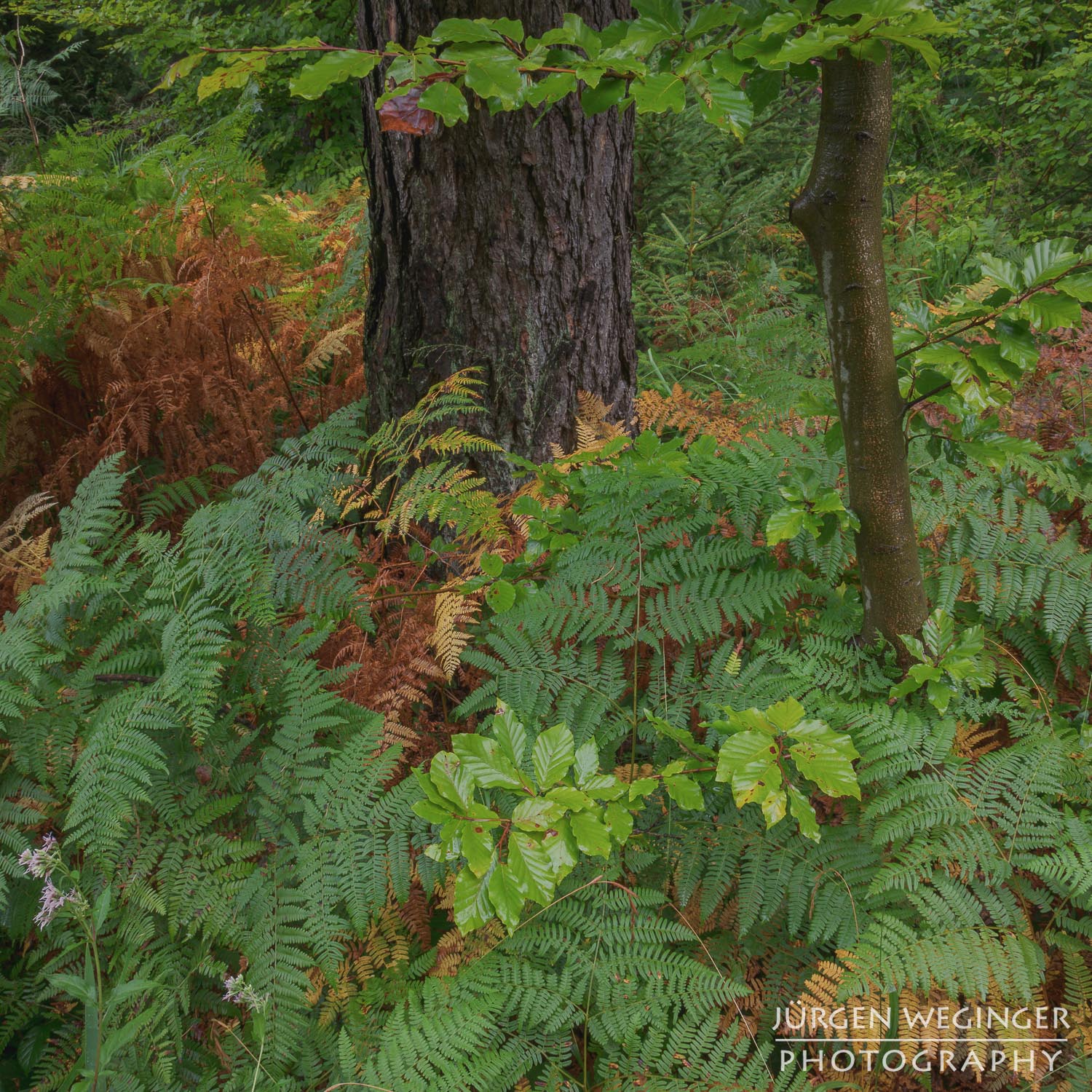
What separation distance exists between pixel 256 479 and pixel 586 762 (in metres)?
1.29

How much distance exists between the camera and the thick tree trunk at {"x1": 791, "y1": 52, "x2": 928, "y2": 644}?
116 centimetres

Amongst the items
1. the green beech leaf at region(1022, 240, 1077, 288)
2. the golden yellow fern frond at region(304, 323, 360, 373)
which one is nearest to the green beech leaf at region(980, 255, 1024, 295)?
the green beech leaf at region(1022, 240, 1077, 288)

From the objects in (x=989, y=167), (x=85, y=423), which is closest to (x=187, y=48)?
(x=85, y=423)

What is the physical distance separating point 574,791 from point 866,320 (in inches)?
35.0

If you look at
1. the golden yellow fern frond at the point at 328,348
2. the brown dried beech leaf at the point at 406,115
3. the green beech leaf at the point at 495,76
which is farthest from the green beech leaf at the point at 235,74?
the golden yellow fern frond at the point at 328,348

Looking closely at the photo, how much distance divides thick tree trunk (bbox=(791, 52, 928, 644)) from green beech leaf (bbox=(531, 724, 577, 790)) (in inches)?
28.0

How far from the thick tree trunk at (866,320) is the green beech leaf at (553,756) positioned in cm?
71

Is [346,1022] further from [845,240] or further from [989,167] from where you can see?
[989,167]

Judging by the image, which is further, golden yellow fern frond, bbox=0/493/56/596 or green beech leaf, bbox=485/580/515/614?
golden yellow fern frond, bbox=0/493/56/596

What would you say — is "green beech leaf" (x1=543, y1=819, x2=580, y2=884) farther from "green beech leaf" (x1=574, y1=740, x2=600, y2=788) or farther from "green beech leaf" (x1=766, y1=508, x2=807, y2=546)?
"green beech leaf" (x1=766, y1=508, x2=807, y2=546)

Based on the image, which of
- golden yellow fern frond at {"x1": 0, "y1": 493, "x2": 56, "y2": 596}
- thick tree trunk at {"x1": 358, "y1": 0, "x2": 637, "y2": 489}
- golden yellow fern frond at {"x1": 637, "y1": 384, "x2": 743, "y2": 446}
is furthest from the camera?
golden yellow fern frond at {"x1": 637, "y1": 384, "x2": 743, "y2": 446}

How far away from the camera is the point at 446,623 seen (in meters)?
1.67

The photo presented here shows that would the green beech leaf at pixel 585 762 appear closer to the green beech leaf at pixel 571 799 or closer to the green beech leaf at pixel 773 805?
the green beech leaf at pixel 571 799

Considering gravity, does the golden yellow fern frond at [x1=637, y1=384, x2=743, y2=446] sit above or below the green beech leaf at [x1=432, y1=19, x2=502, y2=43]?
below
